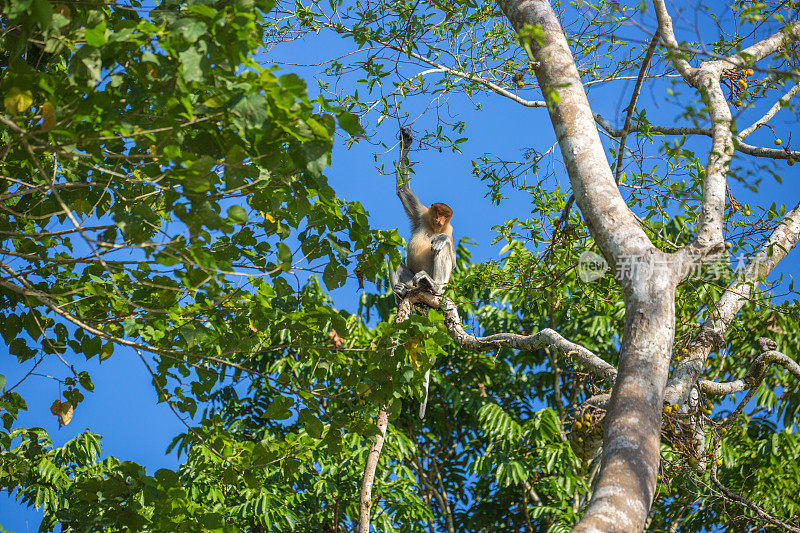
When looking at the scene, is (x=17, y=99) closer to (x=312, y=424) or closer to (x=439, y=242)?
(x=312, y=424)

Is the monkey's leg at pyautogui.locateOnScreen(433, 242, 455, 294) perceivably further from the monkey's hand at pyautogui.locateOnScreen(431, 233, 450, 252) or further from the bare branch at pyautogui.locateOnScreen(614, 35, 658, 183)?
the bare branch at pyautogui.locateOnScreen(614, 35, 658, 183)

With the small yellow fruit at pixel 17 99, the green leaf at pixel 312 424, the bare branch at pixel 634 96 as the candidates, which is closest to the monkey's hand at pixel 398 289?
the bare branch at pixel 634 96

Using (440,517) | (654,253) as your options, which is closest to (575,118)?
(654,253)

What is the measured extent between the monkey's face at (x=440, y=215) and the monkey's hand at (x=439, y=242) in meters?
0.33

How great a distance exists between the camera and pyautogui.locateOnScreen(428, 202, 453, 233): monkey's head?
6555 millimetres

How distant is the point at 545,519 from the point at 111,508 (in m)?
5.60

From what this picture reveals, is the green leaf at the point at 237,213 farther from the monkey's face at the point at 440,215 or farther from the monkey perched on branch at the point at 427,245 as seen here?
the monkey's face at the point at 440,215

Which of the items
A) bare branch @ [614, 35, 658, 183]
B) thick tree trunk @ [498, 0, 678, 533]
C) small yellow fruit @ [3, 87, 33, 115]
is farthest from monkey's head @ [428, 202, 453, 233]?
small yellow fruit @ [3, 87, 33, 115]

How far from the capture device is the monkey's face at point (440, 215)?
6.55 m

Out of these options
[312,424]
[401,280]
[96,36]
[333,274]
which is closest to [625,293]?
[333,274]

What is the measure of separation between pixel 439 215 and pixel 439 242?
1.34 feet

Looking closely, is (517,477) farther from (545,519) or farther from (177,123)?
(177,123)

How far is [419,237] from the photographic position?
666 cm

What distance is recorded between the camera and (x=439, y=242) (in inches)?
246
